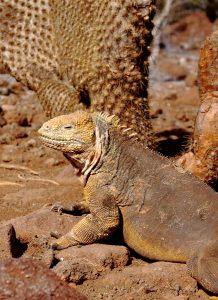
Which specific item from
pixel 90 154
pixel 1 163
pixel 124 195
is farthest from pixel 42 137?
pixel 1 163

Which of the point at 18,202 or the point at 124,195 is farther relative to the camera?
the point at 18,202

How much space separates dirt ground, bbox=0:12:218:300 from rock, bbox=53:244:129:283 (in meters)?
0.01

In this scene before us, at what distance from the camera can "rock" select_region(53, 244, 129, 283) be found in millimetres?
5102

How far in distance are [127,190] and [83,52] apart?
2.44 m

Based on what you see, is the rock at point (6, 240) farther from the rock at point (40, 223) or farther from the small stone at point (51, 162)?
the small stone at point (51, 162)

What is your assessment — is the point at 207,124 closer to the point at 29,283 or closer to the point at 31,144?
the point at 29,283

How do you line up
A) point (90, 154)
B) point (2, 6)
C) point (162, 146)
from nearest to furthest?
point (90, 154) → point (2, 6) → point (162, 146)

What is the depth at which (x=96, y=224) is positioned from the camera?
5531 mm

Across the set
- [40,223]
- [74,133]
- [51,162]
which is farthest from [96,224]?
[51,162]

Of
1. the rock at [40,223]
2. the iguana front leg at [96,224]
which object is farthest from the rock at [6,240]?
the iguana front leg at [96,224]

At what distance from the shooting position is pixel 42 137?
570cm

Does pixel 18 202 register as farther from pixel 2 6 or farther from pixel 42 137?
pixel 2 6

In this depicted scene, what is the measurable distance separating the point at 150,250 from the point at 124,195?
484 millimetres

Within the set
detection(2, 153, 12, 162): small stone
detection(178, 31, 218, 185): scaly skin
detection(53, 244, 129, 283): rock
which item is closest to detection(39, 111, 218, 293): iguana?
detection(53, 244, 129, 283): rock
